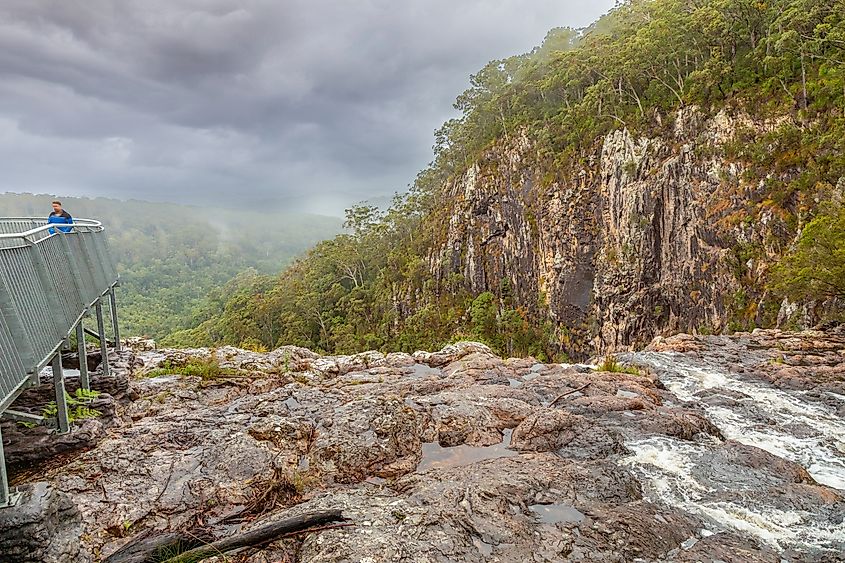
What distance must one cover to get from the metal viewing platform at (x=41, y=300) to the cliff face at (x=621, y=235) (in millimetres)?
26697

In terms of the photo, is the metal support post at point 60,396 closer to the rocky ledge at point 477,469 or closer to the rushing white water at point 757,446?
the rocky ledge at point 477,469

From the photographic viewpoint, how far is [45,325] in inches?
205

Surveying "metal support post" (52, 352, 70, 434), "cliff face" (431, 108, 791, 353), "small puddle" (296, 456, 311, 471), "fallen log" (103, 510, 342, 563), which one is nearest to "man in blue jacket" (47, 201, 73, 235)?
"metal support post" (52, 352, 70, 434)

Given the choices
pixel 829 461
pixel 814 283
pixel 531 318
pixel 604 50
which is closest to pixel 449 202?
pixel 531 318

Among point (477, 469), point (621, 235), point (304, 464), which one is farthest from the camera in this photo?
point (621, 235)

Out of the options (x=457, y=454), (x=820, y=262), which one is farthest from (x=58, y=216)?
(x=820, y=262)

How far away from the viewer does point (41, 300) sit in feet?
17.2

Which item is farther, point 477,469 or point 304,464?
point 304,464

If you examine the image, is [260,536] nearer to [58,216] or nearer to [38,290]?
[38,290]

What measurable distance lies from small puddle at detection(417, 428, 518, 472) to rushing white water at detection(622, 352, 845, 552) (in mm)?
1755

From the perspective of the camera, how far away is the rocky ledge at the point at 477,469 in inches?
173

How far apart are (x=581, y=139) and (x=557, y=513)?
116 ft

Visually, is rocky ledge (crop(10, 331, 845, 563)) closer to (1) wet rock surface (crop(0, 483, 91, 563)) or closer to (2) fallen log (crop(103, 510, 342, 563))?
(2) fallen log (crop(103, 510, 342, 563))

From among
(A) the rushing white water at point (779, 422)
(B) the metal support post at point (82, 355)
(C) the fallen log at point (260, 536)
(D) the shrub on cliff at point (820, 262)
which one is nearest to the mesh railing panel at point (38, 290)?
(B) the metal support post at point (82, 355)
